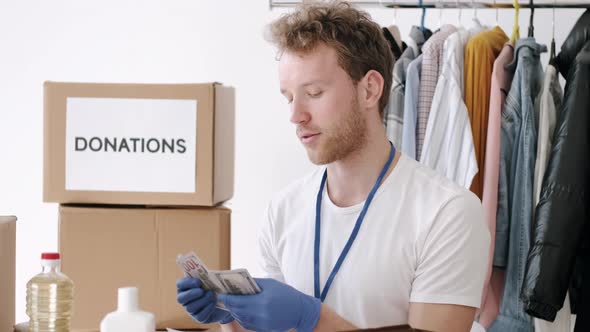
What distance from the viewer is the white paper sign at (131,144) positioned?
1.98m

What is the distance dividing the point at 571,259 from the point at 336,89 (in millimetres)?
794

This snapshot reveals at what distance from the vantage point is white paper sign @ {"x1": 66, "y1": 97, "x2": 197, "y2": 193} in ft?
6.49

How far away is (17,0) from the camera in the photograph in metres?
3.01

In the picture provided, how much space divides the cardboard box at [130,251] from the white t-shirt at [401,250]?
1.14ft

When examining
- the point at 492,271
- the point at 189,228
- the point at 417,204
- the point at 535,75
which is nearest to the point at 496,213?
the point at 492,271

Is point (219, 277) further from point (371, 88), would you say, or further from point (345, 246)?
point (371, 88)

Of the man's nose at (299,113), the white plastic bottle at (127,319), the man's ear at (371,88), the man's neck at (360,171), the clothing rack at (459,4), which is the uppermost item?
the clothing rack at (459,4)

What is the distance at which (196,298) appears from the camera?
150 centimetres

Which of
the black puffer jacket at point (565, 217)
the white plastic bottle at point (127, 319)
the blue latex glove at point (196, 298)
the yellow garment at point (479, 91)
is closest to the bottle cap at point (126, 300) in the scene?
the white plastic bottle at point (127, 319)

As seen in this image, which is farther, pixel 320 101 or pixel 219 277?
pixel 320 101

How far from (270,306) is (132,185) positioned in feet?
2.12

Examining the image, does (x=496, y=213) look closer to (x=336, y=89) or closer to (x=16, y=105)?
(x=336, y=89)

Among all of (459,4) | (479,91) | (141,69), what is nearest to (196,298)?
(479,91)

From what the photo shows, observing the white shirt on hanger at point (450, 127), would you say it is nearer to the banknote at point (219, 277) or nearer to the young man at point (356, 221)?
Answer: the young man at point (356, 221)
